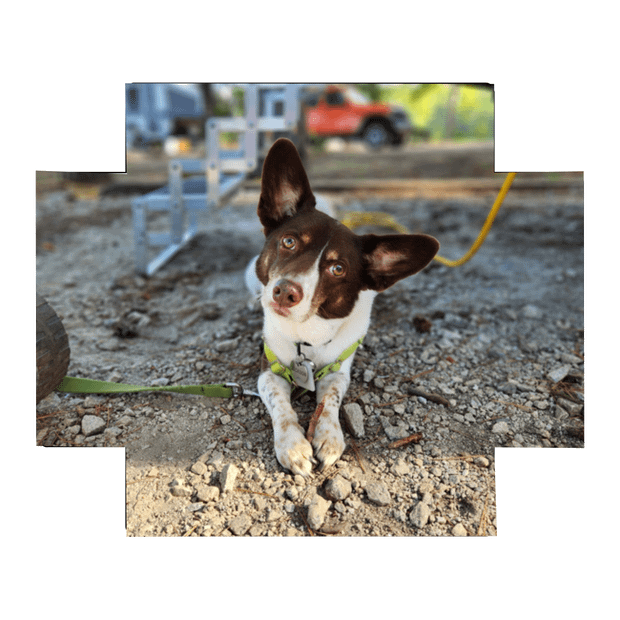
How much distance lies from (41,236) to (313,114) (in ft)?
27.4

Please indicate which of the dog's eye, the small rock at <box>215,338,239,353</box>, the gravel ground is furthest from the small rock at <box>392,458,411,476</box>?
the small rock at <box>215,338,239,353</box>

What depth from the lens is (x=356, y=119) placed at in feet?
40.0

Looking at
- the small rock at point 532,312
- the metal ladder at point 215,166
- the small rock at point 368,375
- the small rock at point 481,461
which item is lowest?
the small rock at point 481,461

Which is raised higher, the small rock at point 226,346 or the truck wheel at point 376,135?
the truck wheel at point 376,135

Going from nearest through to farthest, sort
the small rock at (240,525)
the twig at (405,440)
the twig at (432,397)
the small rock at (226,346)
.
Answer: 1. the small rock at (240,525)
2. the twig at (405,440)
3. the twig at (432,397)
4. the small rock at (226,346)

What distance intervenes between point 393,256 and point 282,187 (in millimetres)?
610

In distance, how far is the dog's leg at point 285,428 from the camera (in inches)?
79.7

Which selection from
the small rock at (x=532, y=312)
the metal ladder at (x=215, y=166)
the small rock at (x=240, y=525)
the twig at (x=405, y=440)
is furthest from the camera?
the metal ladder at (x=215, y=166)

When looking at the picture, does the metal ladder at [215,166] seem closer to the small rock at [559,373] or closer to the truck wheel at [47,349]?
the truck wheel at [47,349]

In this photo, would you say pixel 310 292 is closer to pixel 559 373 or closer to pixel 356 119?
pixel 559 373

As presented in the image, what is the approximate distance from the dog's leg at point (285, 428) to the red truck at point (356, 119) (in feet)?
35.0

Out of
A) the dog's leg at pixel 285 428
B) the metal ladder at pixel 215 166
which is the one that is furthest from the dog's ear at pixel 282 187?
the metal ladder at pixel 215 166

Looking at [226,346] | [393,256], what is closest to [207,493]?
[226,346]

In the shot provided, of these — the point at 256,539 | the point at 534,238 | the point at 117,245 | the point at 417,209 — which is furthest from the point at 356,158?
the point at 256,539
